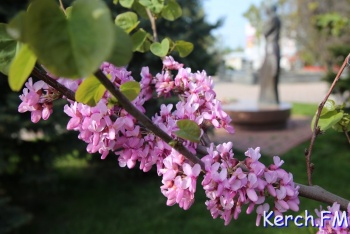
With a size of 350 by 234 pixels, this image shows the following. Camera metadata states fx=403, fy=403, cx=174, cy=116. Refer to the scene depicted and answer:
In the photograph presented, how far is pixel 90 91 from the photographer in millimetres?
505

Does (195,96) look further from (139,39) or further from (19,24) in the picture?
(19,24)

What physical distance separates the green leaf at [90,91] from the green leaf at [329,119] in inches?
17.0

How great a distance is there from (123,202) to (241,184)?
380cm

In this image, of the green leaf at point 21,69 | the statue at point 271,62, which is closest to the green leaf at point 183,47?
the green leaf at point 21,69

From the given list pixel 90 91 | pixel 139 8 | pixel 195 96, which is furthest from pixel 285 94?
pixel 90 91

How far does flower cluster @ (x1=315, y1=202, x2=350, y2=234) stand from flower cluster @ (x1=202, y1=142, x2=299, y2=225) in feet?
0.27

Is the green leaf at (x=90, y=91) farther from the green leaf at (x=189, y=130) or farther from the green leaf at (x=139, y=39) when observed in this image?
the green leaf at (x=139, y=39)

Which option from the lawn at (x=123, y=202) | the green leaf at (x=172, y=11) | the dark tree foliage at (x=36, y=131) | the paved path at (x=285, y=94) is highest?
the green leaf at (x=172, y=11)

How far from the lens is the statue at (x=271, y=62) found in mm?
8086

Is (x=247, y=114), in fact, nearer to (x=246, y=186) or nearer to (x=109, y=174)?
(x=109, y=174)

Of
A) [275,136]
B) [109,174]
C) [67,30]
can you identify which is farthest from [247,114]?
[67,30]

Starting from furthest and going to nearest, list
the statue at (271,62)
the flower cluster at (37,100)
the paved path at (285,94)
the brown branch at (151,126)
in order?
the paved path at (285,94) → the statue at (271,62) → the flower cluster at (37,100) → the brown branch at (151,126)

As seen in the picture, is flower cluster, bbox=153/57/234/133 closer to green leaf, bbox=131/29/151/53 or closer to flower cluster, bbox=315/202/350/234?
green leaf, bbox=131/29/151/53

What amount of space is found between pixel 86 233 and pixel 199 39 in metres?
2.71
